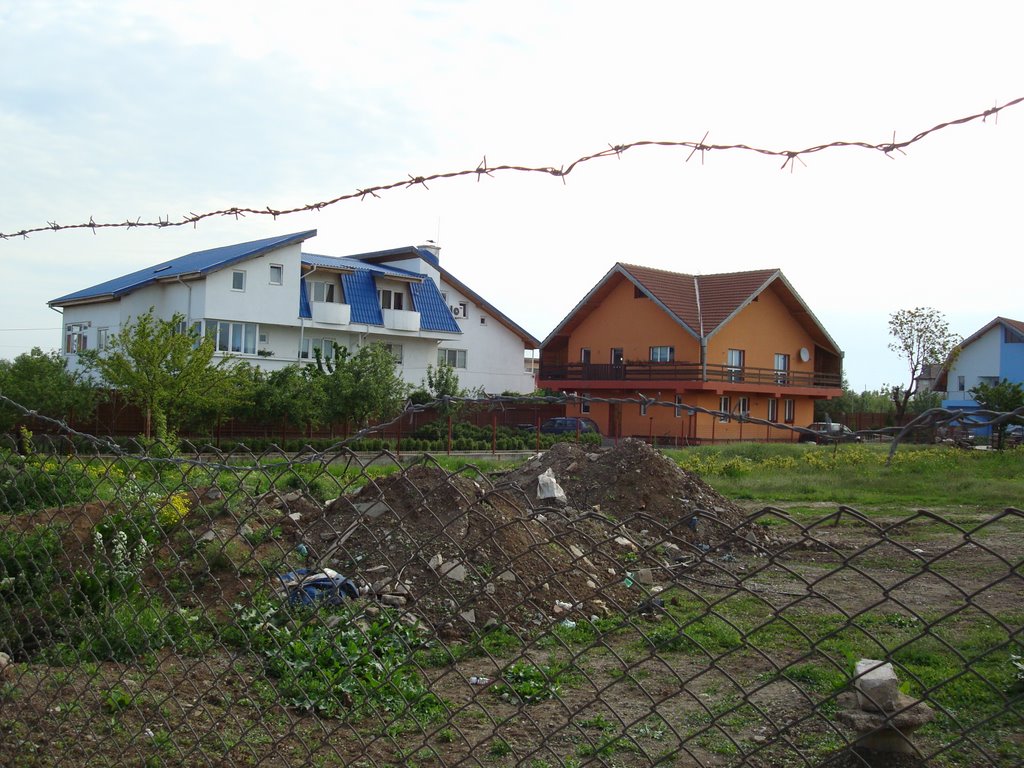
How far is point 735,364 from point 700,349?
3.08m

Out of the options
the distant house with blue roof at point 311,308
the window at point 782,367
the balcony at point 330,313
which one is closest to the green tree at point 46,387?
the distant house with blue roof at point 311,308

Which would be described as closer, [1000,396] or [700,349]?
[1000,396]

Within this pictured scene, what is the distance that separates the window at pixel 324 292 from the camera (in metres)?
43.1

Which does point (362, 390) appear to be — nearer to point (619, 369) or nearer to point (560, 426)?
point (560, 426)

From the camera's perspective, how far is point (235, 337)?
39219 millimetres

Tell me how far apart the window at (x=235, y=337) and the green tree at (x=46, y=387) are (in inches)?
382

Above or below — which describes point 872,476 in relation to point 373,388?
below

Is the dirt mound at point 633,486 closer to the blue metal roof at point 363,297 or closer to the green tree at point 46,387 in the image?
the green tree at point 46,387

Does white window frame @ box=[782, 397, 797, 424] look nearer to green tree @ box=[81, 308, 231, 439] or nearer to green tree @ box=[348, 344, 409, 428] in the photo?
green tree @ box=[348, 344, 409, 428]

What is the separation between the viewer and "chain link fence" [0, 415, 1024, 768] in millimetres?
2359

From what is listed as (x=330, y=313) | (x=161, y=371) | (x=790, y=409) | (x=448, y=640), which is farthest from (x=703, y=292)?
(x=448, y=640)

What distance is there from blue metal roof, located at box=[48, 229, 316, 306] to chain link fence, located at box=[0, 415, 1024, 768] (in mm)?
30047

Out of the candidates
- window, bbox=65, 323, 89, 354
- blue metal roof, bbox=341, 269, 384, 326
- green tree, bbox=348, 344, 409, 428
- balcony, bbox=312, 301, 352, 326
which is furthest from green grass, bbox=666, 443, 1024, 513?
window, bbox=65, 323, 89, 354

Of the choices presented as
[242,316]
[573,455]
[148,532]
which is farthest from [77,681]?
[242,316]
